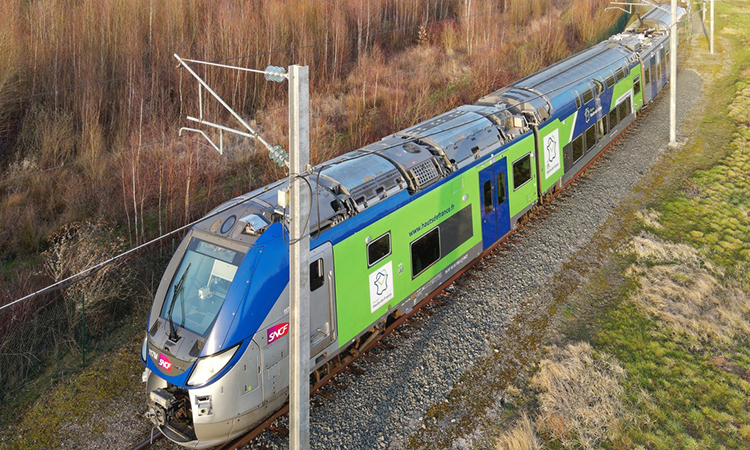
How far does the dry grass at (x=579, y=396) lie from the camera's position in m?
9.43

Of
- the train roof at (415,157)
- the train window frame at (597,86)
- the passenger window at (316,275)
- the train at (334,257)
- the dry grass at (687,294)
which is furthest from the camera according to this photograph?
the train window frame at (597,86)

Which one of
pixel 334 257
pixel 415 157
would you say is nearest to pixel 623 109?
pixel 415 157

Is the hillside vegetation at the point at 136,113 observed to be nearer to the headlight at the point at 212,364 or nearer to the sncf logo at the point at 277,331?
the headlight at the point at 212,364

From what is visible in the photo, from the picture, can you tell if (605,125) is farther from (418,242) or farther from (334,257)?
(334,257)

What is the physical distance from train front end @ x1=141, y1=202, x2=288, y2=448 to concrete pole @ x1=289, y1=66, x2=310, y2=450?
3.23 feet

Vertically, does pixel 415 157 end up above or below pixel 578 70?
below

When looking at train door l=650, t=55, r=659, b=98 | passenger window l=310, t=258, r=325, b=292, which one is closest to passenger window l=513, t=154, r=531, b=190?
passenger window l=310, t=258, r=325, b=292

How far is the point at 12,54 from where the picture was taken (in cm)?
1764

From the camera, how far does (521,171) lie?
14.6 meters

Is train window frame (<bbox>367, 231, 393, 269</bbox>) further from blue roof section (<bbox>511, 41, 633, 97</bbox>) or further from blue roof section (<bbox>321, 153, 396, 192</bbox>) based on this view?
blue roof section (<bbox>511, 41, 633, 97</bbox>)

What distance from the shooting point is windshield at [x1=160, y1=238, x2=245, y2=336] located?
28.2ft

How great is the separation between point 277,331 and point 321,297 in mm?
810

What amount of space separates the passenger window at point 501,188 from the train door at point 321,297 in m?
5.67

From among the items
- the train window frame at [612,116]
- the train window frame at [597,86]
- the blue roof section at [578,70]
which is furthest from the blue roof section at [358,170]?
the train window frame at [612,116]
